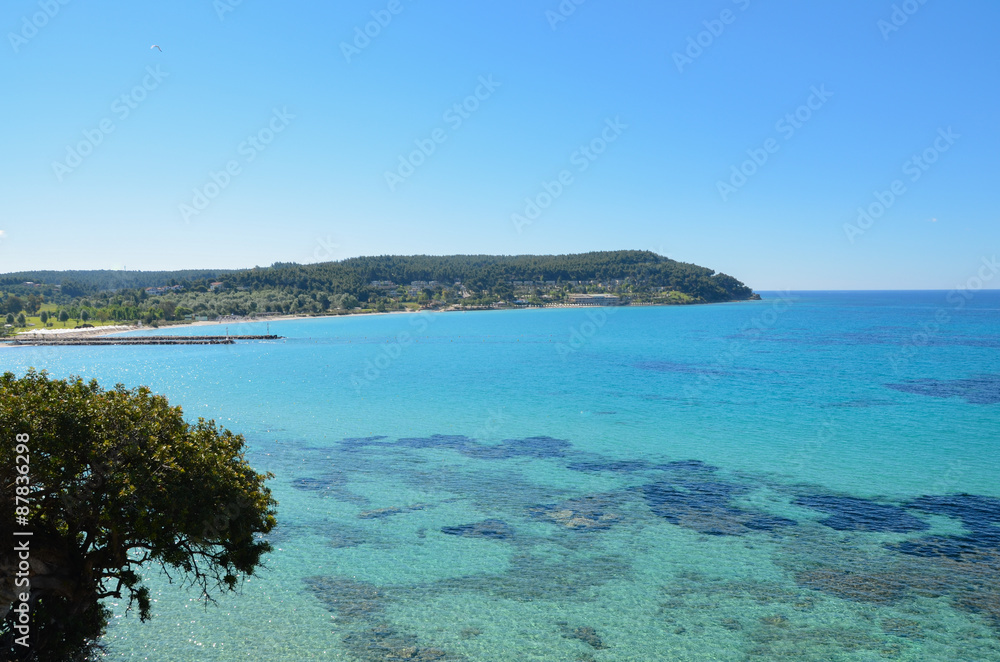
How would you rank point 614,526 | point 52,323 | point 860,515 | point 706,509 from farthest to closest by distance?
point 52,323, point 706,509, point 860,515, point 614,526

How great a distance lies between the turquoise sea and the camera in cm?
1845

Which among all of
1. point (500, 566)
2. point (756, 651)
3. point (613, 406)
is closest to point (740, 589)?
point (756, 651)

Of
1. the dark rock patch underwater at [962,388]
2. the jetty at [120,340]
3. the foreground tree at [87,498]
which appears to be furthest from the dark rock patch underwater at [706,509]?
the jetty at [120,340]

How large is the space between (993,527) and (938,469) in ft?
31.9

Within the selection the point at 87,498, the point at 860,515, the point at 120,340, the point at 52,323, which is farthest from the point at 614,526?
the point at 52,323

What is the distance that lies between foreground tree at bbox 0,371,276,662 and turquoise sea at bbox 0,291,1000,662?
458cm

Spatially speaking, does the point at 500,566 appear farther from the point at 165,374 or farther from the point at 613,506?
the point at 165,374

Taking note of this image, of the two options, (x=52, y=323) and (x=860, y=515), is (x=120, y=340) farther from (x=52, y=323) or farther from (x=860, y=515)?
(x=860, y=515)

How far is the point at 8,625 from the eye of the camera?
1363 centimetres

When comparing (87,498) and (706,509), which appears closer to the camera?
(87,498)

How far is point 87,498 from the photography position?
13555 millimetres

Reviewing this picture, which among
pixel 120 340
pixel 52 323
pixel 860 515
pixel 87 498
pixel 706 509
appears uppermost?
pixel 87 498

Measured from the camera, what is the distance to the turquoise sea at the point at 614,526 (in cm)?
1845

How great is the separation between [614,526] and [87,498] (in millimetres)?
19935
